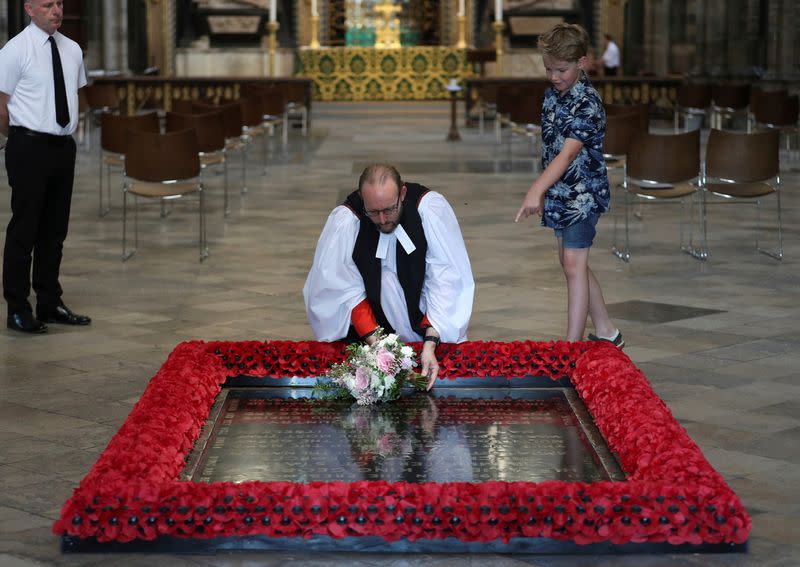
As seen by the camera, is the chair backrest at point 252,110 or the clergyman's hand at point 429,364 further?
the chair backrest at point 252,110

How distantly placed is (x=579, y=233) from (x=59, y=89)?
9.94 ft

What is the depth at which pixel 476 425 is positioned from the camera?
535 cm

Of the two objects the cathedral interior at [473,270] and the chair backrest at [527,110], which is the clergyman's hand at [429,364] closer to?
the cathedral interior at [473,270]

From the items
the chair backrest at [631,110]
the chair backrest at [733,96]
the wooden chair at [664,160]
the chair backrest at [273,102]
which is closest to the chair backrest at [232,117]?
the chair backrest at [273,102]

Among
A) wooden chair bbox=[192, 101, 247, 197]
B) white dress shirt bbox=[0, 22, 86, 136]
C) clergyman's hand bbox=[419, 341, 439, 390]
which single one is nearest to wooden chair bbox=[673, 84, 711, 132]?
wooden chair bbox=[192, 101, 247, 197]

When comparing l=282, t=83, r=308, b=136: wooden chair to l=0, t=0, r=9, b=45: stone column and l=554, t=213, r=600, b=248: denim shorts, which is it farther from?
l=554, t=213, r=600, b=248: denim shorts

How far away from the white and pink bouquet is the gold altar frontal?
25.6 m

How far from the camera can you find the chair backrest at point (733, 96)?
18.7 metres

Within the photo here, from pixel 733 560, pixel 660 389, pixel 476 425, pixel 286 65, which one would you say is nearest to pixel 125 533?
pixel 476 425

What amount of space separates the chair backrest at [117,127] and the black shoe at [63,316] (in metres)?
4.19

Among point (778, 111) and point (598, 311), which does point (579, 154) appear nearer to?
point (598, 311)

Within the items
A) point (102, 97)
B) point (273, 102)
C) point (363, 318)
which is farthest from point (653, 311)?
point (102, 97)

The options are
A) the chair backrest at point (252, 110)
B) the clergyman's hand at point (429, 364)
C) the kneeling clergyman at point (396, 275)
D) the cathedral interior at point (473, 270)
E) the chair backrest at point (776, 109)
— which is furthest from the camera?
the chair backrest at point (776, 109)

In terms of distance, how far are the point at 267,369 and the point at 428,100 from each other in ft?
85.6
